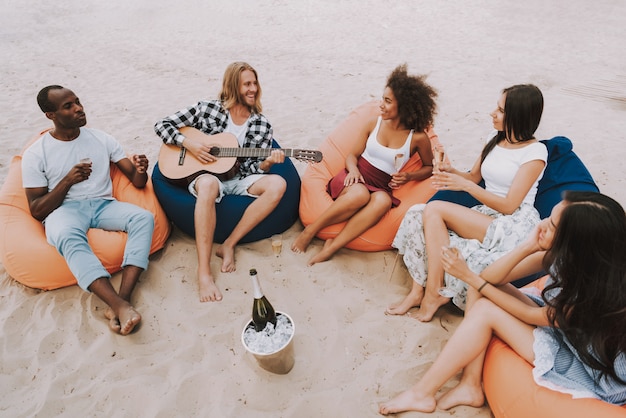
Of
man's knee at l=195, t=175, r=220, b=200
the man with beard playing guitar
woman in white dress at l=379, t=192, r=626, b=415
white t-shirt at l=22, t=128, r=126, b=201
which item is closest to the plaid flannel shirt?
the man with beard playing guitar

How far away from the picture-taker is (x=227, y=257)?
2.99m

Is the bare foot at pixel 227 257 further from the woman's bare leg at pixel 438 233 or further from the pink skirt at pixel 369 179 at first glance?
the woman's bare leg at pixel 438 233

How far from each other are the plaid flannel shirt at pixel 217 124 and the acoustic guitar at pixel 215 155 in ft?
0.25

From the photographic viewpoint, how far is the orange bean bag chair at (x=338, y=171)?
303 cm

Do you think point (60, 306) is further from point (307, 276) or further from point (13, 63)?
point (13, 63)

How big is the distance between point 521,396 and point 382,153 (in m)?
1.80

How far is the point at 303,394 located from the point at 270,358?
0.29 m

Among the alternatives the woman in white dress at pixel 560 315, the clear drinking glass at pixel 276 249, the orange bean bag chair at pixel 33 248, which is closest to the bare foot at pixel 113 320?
the orange bean bag chair at pixel 33 248

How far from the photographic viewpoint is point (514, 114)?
8.13ft

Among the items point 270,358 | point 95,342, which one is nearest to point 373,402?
point 270,358

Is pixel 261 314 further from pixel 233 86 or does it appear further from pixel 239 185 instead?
pixel 233 86

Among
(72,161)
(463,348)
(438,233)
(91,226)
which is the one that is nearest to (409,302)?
(438,233)

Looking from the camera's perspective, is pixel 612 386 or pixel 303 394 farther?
pixel 303 394

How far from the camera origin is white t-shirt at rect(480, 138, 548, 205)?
2506 mm
